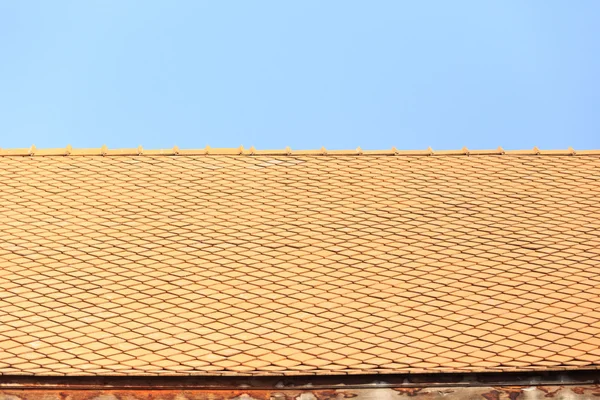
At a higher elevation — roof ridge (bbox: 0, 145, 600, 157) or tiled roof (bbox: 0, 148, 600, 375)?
roof ridge (bbox: 0, 145, 600, 157)

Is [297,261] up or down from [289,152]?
down

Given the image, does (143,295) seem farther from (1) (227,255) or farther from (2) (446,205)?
(2) (446,205)

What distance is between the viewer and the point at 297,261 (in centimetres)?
1212

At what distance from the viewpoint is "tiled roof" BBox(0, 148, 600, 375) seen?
32.7 ft

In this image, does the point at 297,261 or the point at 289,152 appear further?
the point at 289,152

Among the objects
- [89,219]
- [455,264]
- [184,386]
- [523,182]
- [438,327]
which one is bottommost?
[184,386]

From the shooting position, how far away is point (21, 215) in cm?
1318

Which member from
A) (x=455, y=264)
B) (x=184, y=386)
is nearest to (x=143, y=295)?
(x=184, y=386)

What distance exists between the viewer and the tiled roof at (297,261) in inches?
393

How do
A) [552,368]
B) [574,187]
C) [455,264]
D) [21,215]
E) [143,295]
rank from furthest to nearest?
[574,187] < [21,215] < [455,264] < [143,295] < [552,368]

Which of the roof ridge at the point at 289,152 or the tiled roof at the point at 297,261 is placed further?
the roof ridge at the point at 289,152

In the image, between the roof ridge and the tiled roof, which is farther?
the roof ridge

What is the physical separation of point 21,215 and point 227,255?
3.05 metres

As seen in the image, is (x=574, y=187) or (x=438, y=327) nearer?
(x=438, y=327)
